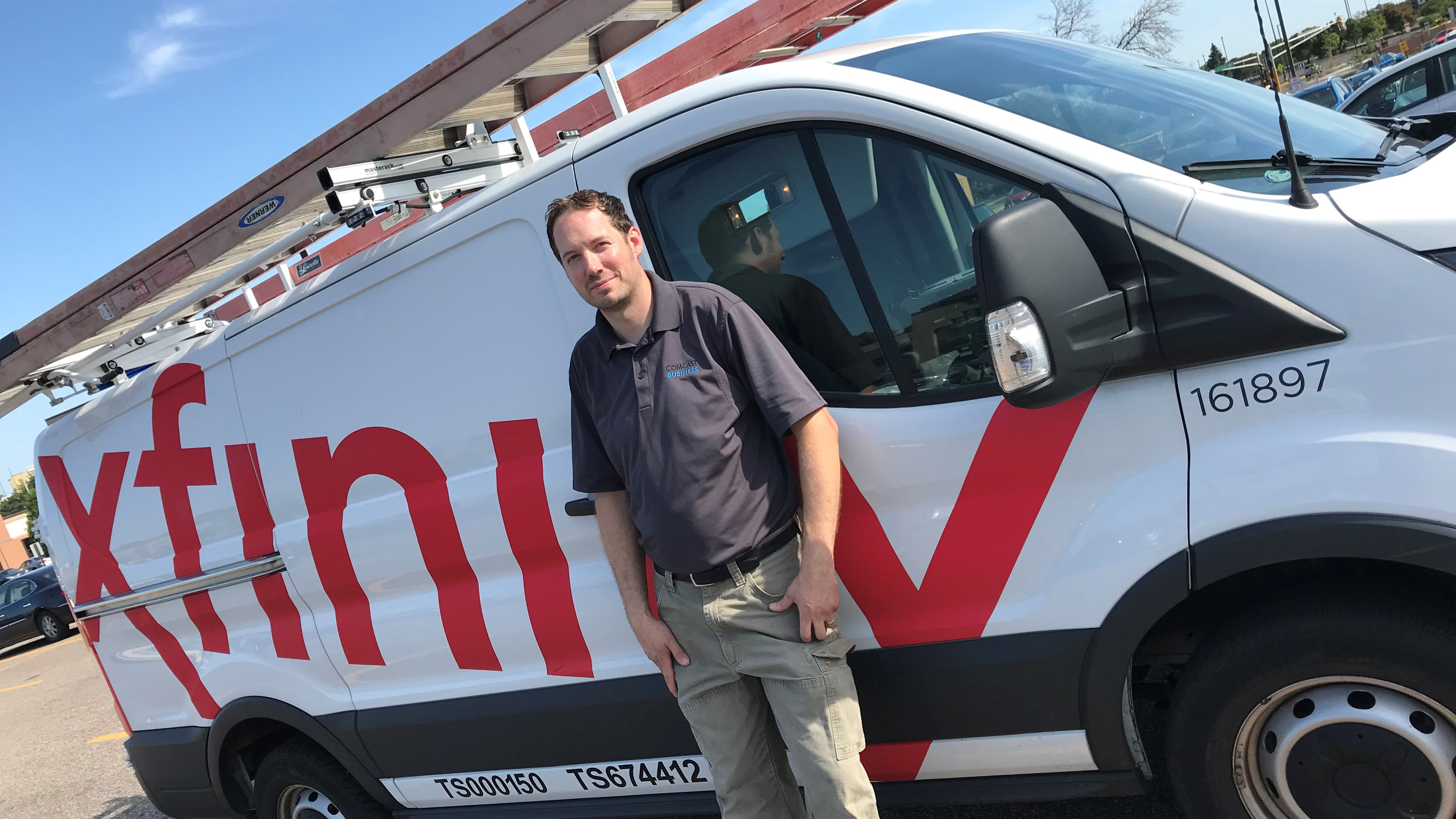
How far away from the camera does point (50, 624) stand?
16469 mm

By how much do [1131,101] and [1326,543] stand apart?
44.5 inches

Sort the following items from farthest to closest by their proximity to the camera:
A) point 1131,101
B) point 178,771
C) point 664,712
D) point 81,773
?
point 81,773, point 178,771, point 664,712, point 1131,101

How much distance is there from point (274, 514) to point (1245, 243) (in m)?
3.03

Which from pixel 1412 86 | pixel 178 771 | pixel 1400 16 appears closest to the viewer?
pixel 178 771

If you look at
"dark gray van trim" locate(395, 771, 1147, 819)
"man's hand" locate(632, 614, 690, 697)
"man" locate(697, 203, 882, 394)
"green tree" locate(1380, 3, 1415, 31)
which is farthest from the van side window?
"green tree" locate(1380, 3, 1415, 31)

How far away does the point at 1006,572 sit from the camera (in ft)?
7.44

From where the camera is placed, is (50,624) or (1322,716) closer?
(1322,716)

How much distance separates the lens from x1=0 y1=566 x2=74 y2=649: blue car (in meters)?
16.1

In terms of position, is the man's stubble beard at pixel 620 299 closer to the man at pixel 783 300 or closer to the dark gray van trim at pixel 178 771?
the man at pixel 783 300

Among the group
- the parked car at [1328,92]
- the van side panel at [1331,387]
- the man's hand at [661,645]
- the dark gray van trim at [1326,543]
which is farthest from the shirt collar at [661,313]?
the parked car at [1328,92]

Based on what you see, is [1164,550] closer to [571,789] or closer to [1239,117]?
[1239,117]

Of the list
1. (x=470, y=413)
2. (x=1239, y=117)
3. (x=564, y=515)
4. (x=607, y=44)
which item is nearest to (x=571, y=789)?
(x=564, y=515)

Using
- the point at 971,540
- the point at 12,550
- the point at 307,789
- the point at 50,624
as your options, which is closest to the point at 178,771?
the point at 307,789

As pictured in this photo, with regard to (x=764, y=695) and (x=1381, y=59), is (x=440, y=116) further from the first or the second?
(x=1381, y=59)
